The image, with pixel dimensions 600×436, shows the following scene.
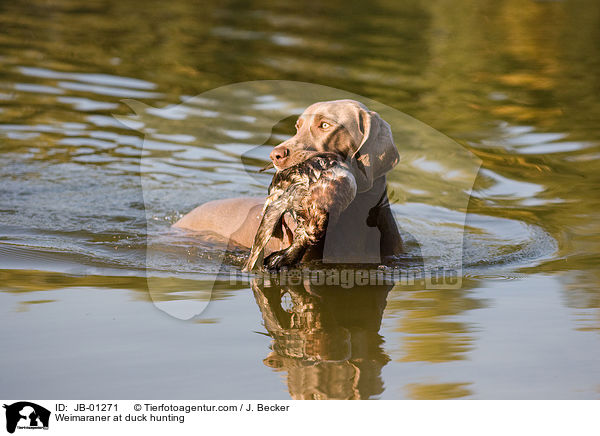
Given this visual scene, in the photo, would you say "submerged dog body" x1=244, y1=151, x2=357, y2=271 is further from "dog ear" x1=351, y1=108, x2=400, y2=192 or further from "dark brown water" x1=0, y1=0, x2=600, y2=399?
"dog ear" x1=351, y1=108, x2=400, y2=192

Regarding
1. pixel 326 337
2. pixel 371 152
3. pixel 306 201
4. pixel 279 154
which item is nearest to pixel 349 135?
pixel 371 152

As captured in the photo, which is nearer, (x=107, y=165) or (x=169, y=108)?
(x=107, y=165)

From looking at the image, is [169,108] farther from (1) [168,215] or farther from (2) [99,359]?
(2) [99,359]

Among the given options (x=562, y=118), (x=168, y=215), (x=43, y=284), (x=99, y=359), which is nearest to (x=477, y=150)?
(x=562, y=118)

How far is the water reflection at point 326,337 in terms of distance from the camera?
394 centimetres

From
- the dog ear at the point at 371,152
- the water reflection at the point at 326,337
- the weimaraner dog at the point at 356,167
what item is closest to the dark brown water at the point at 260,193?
the water reflection at the point at 326,337

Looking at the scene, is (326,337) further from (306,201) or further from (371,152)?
(371,152)

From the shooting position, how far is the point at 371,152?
5.97 meters

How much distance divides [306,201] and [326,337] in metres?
0.92

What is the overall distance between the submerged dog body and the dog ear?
0.52 meters
